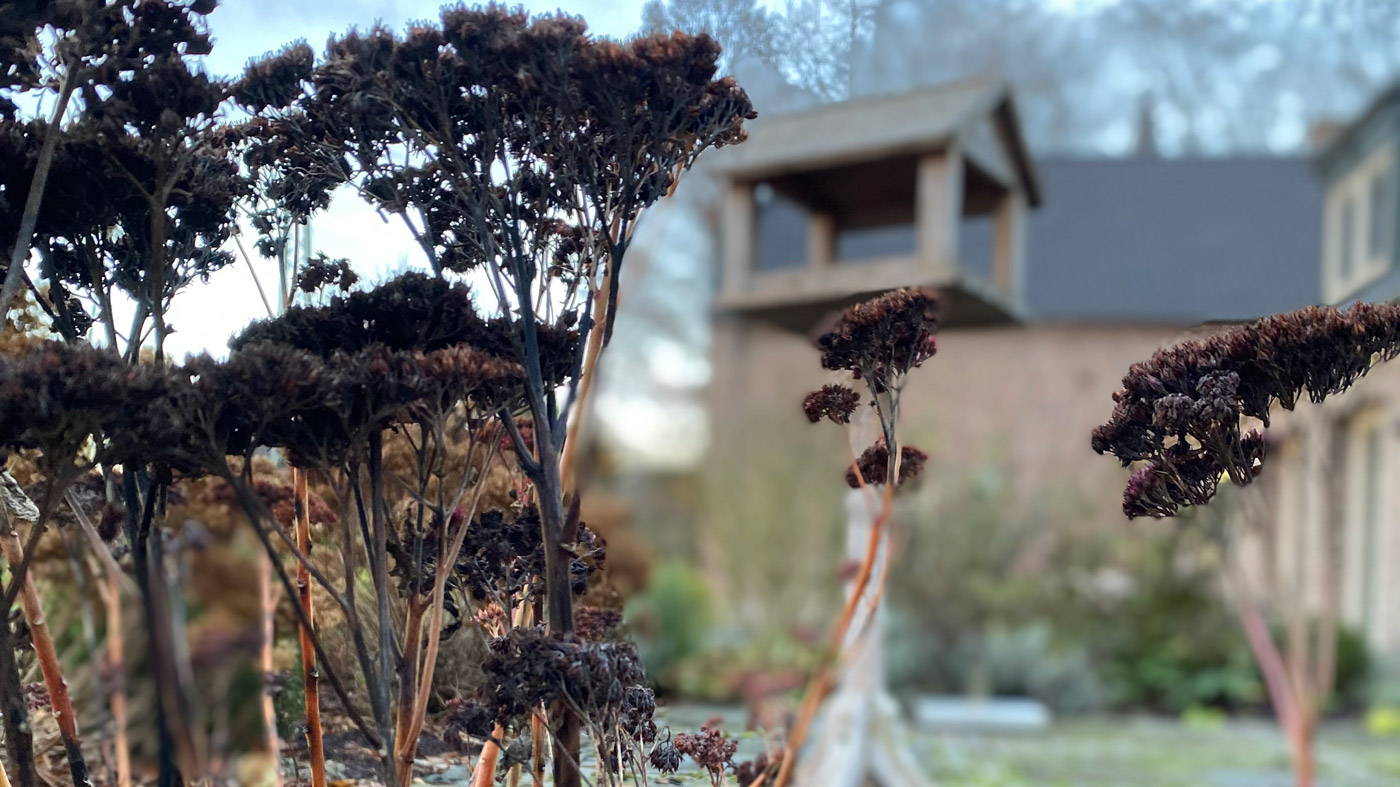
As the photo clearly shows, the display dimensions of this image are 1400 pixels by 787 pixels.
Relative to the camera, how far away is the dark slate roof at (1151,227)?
700 centimetres

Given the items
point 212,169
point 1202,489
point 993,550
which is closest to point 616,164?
point 212,169

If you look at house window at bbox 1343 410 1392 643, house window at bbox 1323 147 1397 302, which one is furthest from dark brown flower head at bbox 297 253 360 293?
house window at bbox 1343 410 1392 643

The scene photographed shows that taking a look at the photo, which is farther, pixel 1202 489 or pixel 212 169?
pixel 212 169

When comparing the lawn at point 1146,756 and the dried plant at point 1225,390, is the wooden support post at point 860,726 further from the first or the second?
the dried plant at point 1225,390

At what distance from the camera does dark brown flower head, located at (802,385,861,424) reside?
3.28 ft

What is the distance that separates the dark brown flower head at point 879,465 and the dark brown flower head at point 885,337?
100 millimetres

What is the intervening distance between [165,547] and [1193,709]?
6606 millimetres

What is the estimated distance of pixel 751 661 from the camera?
5.62 meters

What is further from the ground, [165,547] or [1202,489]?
[1202,489]

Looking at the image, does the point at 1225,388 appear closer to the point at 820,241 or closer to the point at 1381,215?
the point at 820,241

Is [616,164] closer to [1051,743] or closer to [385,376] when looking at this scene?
[385,376]

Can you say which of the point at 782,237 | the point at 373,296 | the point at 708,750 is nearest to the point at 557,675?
the point at 708,750

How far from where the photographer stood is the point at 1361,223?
5402 millimetres

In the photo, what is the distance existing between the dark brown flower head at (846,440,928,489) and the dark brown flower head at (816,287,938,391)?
10 centimetres
